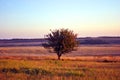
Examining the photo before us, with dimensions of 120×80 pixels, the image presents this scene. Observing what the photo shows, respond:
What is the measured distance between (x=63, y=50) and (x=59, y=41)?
86.0 inches

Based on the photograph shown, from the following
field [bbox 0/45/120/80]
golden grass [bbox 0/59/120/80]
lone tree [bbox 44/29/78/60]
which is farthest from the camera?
lone tree [bbox 44/29/78/60]

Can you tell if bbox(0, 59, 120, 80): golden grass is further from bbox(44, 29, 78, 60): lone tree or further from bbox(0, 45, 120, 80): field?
bbox(44, 29, 78, 60): lone tree

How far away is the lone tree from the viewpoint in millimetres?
67625

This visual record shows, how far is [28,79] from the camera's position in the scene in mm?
17312

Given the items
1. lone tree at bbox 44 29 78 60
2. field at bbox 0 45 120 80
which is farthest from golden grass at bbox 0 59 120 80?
lone tree at bbox 44 29 78 60

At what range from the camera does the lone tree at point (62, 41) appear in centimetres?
6762

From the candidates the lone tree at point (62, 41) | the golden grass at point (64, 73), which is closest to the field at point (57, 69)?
the golden grass at point (64, 73)

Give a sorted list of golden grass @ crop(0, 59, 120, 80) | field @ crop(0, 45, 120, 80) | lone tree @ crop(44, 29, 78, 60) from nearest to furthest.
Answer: golden grass @ crop(0, 59, 120, 80)
field @ crop(0, 45, 120, 80)
lone tree @ crop(44, 29, 78, 60)

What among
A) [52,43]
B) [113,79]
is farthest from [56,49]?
[113,79]

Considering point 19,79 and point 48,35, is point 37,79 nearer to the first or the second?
point 19,79

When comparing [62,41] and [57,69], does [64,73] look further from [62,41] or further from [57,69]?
[62,41]

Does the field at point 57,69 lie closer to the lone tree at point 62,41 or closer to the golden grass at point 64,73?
the golden grass at point 64,73

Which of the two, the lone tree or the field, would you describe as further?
the lone tree

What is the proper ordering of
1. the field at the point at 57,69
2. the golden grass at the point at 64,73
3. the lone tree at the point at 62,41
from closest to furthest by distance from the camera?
the golden grass at the point at 64,73 < the field at the point at 57,69 < the lone tree at the point at 62,41
